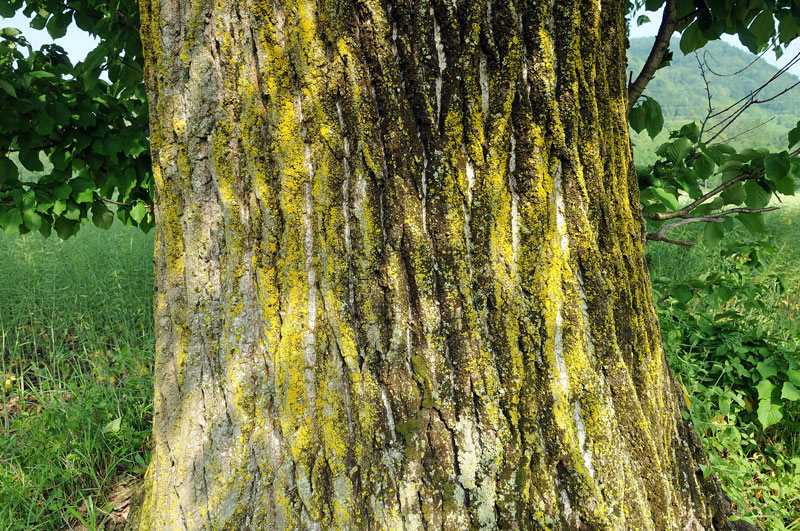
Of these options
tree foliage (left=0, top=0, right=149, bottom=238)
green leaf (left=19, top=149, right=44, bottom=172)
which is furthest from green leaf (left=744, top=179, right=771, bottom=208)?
green leaf (left=19, top=149, right=44, bottom=172)

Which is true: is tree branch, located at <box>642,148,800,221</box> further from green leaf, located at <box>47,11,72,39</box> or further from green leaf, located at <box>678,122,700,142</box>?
green leaf, located at <box>47,11,72,39</box>

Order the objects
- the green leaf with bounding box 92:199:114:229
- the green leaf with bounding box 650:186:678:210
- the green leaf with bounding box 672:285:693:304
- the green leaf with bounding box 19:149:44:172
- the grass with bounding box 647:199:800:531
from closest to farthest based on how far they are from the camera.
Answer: the grass with bounding box 647:199:800:531
the green leaf with bounding box 650:186:678:210
the green leaf with bounding box 19:149:44:172
the green leaf with bounding box 92:199:114:229
the green leaf with bounding box 672:285:693:304

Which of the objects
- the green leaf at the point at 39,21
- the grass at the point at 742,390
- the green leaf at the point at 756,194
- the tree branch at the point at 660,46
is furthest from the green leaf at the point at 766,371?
the green leaf at the point at 39,21

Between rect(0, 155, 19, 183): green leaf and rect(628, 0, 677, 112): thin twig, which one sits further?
rect(0, 155, 19, 183): green leaf

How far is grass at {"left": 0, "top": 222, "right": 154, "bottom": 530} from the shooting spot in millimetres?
2117

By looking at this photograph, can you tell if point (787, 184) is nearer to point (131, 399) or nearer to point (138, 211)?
point (138, 211)

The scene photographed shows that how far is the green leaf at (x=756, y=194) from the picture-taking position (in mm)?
2064

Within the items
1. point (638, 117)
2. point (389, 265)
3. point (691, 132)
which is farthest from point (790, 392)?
point (389, 265)

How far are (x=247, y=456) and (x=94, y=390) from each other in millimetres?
2018

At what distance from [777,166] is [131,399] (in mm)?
3242

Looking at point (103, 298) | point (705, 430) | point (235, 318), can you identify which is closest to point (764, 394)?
point (705, 430)

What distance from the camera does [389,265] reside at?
1.15 metres

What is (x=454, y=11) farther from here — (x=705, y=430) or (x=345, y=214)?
(x=705, y=430)

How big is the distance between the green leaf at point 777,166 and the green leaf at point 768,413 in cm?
109
